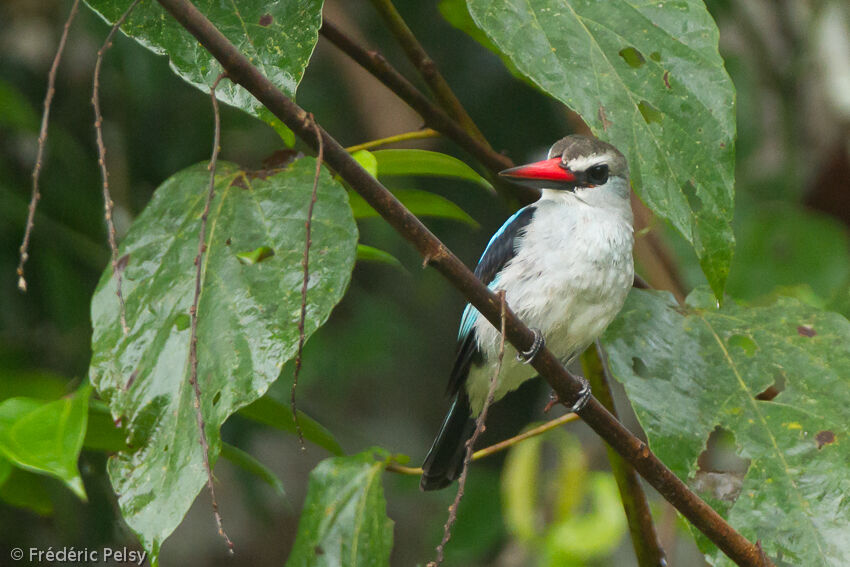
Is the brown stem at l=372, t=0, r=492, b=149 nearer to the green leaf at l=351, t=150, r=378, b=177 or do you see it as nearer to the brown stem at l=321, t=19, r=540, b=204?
Answer: the brown stem at l=321, t=19, r=540, b=204

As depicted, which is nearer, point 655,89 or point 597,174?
point 655,89

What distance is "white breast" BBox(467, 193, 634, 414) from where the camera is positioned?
6.24 feet

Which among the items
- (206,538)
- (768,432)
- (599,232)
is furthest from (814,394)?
(206,538)

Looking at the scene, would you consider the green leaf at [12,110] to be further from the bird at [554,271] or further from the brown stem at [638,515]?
the brown stem at [638,515]

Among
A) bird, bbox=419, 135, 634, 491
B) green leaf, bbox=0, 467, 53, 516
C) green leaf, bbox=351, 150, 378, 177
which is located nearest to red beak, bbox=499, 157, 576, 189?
bird, bbox=419, 135, 634, 491

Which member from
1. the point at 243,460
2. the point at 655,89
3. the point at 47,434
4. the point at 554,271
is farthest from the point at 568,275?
the point at 47,434

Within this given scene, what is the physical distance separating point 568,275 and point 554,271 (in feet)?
0.12

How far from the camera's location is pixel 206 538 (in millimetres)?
4801

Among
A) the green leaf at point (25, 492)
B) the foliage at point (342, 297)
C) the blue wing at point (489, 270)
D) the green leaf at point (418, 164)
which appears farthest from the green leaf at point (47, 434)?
the blue wing at point (489, 270)

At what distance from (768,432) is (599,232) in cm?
60

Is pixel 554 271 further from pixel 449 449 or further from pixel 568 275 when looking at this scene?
pixel 449 449

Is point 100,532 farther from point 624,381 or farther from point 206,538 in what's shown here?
point 206,538

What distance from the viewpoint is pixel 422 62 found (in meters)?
1.79

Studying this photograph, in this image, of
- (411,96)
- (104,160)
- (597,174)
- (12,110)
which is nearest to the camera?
(104,160)
